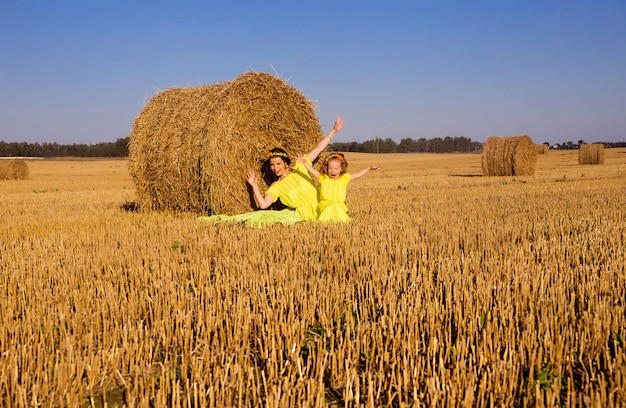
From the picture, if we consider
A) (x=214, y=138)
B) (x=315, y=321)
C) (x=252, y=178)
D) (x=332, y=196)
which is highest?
(x=214, y=138)

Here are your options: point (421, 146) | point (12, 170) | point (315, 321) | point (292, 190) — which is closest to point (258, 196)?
point (292, 190)

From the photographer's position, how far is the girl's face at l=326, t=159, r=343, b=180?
8.07 m

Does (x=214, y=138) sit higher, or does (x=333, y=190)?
(x=214, y=138)

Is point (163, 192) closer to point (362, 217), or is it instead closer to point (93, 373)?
point (362, 217)

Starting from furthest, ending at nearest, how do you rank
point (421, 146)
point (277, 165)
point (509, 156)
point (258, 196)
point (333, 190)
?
point (421, 146)
point (509, 156)
point (277, 165)
point (258, 196)
point (333, 190)

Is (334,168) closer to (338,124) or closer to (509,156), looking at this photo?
Result: (338,124)

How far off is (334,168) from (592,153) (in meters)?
28.5

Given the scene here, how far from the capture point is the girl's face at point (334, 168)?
8.07 meters

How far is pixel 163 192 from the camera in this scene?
9.41m

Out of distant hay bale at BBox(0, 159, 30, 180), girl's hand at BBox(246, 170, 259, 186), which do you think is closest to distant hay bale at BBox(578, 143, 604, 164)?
girl's hand at BBox(246, 170, 259, 186)

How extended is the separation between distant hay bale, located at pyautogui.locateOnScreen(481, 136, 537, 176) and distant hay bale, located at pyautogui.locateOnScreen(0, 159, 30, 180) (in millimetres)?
22920

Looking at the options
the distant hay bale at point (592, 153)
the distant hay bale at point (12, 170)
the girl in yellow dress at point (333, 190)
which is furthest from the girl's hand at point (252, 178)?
the distant hay bale at point (592, 153)

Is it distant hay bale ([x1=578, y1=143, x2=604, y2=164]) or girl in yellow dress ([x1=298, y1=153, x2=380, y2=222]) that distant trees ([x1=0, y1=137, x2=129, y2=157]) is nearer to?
distant hay bale ([x1=578, y1=143, x2=604, y2=164])

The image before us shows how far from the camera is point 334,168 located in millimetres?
8078
